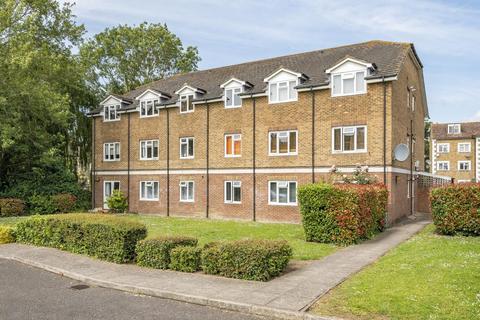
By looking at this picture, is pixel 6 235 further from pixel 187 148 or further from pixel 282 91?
pixel 282 91

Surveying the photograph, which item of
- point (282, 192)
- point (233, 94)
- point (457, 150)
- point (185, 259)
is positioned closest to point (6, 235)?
point (185, 259)

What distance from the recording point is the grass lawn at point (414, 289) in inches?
287

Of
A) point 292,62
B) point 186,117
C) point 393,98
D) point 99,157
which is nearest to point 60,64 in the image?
point 99,157

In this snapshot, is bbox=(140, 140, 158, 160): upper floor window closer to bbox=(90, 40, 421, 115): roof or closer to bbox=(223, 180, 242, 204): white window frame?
bbox=(90, 40, 421, 115): roof

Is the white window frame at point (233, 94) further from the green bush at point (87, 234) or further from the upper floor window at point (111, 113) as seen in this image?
the green bush at point (87, 234)

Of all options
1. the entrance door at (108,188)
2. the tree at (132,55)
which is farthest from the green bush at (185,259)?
the tree at (132,55)

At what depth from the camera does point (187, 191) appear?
1102 inches

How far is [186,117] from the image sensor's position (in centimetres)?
2802

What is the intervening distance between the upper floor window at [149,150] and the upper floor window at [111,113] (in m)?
3.37

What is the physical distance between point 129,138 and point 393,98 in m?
18.6

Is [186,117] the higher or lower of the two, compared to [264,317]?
higher

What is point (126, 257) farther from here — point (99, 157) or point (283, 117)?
point (99, 157)

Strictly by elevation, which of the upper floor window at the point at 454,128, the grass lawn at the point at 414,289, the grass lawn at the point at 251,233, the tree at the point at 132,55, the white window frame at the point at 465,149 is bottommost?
the grass lawn at the point at 251,233

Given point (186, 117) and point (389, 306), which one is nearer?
point (389, 306)
